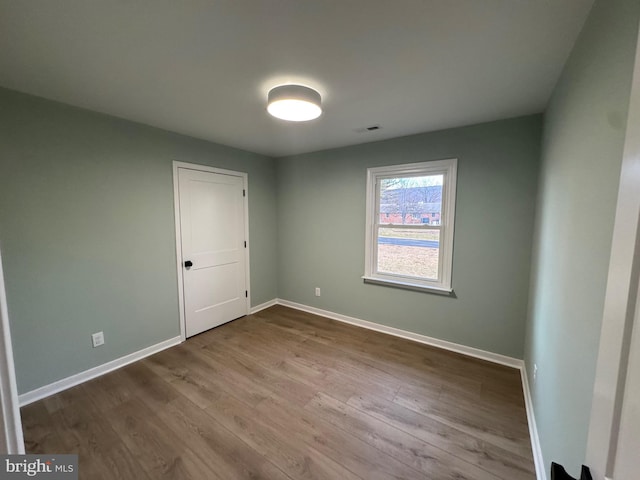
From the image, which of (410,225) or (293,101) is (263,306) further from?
(293,101)

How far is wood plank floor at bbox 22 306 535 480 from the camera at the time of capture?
153cm

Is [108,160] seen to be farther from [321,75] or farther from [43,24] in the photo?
[321,75]

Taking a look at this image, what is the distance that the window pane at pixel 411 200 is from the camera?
2840mm

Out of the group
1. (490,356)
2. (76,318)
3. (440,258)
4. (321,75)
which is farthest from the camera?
(440,258)

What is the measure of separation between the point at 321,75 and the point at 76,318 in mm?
2787

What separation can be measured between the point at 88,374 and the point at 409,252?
3.38 m

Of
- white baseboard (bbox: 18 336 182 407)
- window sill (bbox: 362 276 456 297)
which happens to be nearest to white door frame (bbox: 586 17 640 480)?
window sill (bbox: 362 276 456 297)

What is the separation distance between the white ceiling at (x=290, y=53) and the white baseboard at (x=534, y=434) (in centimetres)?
227

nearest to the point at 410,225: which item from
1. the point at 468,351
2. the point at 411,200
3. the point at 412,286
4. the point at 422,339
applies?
the point at 411,200

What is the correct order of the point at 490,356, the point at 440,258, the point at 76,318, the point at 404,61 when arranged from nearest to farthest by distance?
the point at 404,61 → the point at 76,318 → the point at 490,356 → the point at 440,258

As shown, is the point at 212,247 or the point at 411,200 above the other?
the point at 411,200

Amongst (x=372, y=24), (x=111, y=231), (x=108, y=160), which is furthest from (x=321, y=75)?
(x=111, y=231)

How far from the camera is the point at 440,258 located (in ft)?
9.32

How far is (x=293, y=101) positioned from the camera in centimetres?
175
